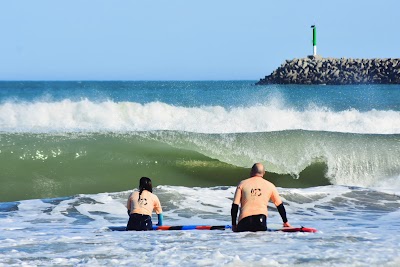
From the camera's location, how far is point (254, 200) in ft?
28.5

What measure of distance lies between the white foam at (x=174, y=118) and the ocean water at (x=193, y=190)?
0.41ft

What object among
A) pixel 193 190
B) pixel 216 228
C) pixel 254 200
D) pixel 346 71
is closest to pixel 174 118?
pixel 193 190

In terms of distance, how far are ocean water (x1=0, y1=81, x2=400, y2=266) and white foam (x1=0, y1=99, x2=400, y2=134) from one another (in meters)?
0.12

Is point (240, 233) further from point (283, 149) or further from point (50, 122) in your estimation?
point (50, 122)

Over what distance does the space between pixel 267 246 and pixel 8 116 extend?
2330cm

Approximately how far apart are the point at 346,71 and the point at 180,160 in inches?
2461

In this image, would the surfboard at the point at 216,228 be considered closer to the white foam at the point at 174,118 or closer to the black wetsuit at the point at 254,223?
the black wetsuit at the point at 254,223

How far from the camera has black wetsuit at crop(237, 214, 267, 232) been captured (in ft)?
28.9

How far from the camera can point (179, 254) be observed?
766 centimetres

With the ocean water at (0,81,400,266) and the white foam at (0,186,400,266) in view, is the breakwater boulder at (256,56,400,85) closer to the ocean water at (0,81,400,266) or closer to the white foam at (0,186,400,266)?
the ocean water at (0,81,400,266)

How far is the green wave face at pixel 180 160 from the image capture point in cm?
1656

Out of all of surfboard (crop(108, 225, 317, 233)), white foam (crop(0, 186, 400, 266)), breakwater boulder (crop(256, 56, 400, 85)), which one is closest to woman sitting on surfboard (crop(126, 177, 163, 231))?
surfboard (crop(108, 225, 317, 233))

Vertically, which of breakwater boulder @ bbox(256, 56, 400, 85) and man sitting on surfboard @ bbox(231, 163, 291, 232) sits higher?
breakwater boulder @ bbox(256, 56, 400, 85)

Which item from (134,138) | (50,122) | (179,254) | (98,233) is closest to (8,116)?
(50,122)
